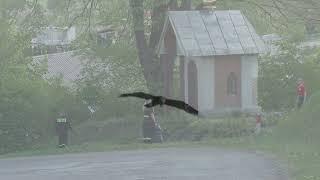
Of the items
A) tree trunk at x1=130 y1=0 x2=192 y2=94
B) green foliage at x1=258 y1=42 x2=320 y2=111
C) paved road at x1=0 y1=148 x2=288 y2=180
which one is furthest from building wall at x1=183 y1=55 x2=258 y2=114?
tree trunk at x1=130 y1=0 x2=192 y2=94

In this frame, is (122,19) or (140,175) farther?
(122,19)

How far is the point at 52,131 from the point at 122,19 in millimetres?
4660

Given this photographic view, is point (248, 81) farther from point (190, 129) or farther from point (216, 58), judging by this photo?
point (190, 129)

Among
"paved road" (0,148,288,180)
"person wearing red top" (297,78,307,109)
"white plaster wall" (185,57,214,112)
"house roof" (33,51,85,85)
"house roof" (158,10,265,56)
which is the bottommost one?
"paved road" (0,148,288,180)

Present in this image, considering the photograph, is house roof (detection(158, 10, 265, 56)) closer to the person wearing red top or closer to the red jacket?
the person wearing red top

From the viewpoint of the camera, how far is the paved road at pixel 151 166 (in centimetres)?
1258

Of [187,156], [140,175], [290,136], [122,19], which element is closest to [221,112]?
[140,175]

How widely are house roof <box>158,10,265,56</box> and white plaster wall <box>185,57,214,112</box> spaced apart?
179 mm

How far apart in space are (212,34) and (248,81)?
1395mm

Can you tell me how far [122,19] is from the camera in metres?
24.7

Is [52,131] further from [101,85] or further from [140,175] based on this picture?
[140,175]

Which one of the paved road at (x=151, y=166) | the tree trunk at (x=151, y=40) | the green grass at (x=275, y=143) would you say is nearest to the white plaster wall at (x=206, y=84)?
the paved road at (x=151, y=166)

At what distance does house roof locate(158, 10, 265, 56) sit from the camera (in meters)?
11.1

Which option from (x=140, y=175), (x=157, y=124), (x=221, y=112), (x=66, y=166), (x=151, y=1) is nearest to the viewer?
(x=221, y=112)
